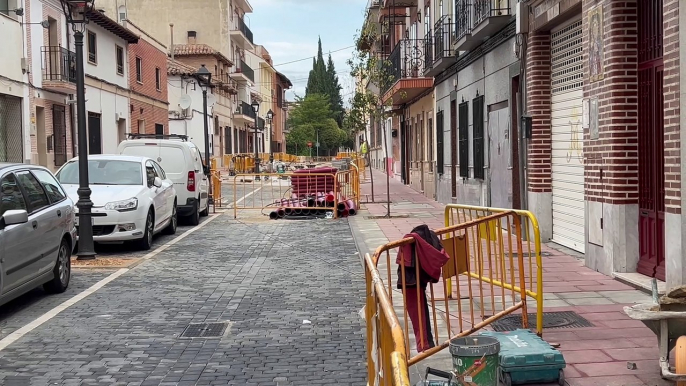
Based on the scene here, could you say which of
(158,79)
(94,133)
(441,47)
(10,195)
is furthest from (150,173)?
(158,79)

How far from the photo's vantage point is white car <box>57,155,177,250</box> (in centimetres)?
1253

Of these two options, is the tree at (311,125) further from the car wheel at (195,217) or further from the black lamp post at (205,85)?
the car wheel at (195,217)

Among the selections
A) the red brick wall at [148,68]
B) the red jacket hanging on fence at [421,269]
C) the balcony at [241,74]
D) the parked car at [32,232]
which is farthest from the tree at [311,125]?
the red jacket hanging on fence at [421,269]

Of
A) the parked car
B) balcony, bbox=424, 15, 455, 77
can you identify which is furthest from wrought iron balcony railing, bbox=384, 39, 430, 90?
the parked car

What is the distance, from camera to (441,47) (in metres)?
20.7

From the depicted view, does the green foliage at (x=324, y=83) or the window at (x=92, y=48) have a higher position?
the green foliage at (x=324, y=83)

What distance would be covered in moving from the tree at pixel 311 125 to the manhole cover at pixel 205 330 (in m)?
82.3

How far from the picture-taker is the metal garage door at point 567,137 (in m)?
11.1

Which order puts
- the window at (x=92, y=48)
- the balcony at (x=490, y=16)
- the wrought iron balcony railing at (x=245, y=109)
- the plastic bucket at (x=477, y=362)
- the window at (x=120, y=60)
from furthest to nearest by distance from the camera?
1. the wrought iron balcony railing at (x=245, y=109)
2. the window at (x=120, y=60)
3. the window at (x=92, y=48)
4. the balcony at (x=490, y=16)
5. the plastic bucket at (x=477, y=362)

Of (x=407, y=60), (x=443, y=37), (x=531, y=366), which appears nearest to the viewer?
(x=531, y=366)

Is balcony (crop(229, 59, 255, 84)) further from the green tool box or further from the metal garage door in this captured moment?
the green tool box

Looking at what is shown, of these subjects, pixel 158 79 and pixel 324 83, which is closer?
pixel 158 79

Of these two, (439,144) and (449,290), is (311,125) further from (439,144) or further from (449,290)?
(449,290)

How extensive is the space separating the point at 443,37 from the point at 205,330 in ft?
48.3
